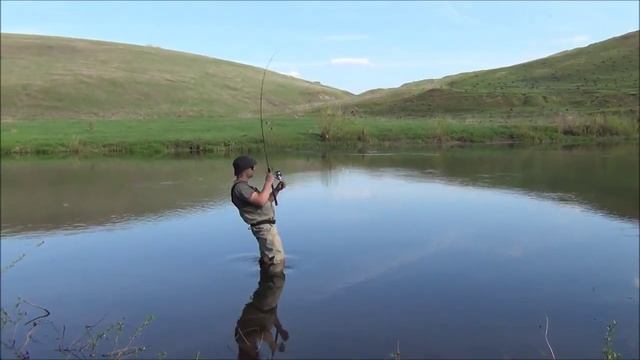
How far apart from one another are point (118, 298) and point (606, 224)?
11.1 meters

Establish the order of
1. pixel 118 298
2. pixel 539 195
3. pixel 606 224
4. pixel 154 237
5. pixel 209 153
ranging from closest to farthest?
pixel 118 298, pixel 154 237, pixel 606 224, pixel 539 195, pixel 209 153

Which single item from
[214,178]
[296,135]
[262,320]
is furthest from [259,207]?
[296,135]

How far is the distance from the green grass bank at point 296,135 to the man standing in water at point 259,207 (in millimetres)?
28827

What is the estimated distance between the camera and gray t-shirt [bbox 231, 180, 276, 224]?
9.39 meters

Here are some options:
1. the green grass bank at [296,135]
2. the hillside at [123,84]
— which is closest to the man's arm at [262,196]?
the green grass bank at [296,135]

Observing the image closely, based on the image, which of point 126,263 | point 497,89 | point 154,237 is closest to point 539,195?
point 154,237

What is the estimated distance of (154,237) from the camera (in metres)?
14.5

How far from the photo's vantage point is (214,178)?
25531 millimetres

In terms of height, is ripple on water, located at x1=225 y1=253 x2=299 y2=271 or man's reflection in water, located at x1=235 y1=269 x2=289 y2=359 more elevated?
ripple on water, located at x1=225 y1=253 x2=299 y2=271

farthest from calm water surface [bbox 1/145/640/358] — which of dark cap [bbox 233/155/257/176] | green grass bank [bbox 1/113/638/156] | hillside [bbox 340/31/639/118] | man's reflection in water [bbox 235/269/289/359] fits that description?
hillside [bbox 340/31/639/118]

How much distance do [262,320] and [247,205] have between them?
1.70 meters

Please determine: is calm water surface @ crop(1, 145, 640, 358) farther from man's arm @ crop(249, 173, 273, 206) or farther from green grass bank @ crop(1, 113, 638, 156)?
green grass bank @ crop(1, 113, 638, 156)

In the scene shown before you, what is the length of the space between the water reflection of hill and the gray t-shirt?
783cm

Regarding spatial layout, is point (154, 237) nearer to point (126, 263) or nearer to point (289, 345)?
point (126, 263)
